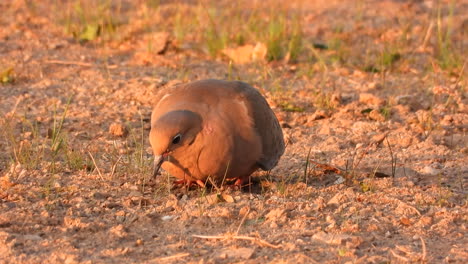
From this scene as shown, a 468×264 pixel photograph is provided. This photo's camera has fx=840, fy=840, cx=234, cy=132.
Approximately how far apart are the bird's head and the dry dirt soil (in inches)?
12.1

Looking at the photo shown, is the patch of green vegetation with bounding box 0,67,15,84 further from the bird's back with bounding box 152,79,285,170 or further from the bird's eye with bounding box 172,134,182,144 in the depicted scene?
the bird's eye with bounding box 172,134,182,144

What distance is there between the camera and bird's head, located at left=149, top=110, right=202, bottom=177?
429 centimetres

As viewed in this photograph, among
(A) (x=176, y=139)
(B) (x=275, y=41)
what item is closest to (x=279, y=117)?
(B) (x=275, y=41)

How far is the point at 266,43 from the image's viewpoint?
757 cm

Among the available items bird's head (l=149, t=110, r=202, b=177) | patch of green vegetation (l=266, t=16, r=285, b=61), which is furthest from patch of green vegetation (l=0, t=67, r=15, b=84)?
bird's head (l=149, t=110, r=202, b=177)

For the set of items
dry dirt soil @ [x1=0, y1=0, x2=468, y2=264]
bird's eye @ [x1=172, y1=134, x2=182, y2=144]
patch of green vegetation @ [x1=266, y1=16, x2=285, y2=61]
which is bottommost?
dry dirt soil @ [x1=0, y1=0, x2=468, y2=264]

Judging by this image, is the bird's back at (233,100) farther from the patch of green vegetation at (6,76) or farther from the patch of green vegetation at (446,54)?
the patch of green vegetation at (446,54)

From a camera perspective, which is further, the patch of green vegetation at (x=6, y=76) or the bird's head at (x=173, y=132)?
the patch of green vegetation at (x=6, y=76)

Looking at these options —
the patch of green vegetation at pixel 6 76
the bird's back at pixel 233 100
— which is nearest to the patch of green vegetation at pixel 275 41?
the patch of green vegetation at pixel 6 76

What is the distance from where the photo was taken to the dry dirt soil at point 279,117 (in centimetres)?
400

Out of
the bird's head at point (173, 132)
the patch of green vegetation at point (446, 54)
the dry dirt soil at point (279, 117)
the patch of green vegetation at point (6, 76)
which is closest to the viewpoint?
the dry dirt soil at point (279, 117)

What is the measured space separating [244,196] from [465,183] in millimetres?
1390

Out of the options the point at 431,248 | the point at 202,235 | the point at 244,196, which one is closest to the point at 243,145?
the point at 244,196

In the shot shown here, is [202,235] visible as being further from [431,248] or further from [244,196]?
[431,248]
